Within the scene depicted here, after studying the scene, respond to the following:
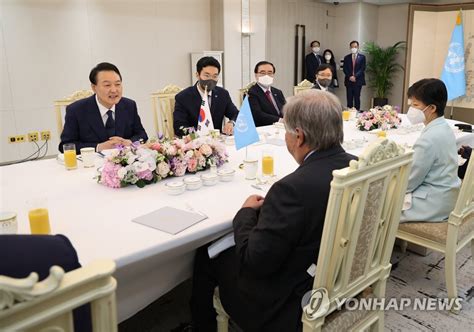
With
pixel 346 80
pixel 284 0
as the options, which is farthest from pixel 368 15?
pixel 284 0

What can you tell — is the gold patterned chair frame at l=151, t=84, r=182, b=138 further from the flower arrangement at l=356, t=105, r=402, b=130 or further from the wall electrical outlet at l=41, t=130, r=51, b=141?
the wall electrical outlet at l=41, t=130, r=51, b=141

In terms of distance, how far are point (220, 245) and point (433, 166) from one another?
1.24 meters

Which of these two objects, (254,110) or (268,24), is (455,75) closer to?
(268,24)

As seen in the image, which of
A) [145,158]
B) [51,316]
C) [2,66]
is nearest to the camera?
[51,316]

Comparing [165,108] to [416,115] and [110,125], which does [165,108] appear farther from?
[416,115]

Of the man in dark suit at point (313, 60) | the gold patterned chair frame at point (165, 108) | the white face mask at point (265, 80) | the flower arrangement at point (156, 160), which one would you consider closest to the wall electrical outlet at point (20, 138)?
the gold patterned chair frame at point (165, 108)

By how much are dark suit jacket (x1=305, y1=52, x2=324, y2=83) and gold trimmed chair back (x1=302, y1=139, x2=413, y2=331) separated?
23.0 feet

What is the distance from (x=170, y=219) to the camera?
1568 mm

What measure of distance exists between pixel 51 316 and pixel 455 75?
8.10m

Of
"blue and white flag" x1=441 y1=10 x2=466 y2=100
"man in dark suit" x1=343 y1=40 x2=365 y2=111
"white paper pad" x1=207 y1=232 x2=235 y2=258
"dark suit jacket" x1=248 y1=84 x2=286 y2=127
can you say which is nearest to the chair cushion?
"white paper pad" x1=207 y1=232 x2=235 y2=258

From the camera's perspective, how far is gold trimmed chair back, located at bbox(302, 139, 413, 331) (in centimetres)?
118

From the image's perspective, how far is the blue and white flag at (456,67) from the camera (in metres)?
7.20

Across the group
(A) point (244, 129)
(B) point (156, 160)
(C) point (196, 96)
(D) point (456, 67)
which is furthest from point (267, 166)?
(D) point (456, 67)

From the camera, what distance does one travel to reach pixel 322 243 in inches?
47.8
